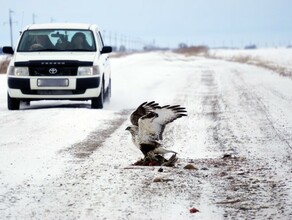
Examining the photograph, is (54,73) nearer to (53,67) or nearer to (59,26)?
(53,67)

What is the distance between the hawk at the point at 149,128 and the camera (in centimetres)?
639

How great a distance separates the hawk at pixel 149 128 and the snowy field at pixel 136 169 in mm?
246

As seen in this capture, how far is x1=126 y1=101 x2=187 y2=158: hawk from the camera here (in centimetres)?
639

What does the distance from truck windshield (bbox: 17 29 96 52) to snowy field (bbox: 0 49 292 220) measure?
1.99 m

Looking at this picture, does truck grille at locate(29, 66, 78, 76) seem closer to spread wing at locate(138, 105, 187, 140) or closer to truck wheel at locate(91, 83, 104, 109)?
truck wheel at locate(91, 83, 104, 109)

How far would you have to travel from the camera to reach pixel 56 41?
13.3 m

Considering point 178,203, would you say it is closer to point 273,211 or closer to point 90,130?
point 273,211

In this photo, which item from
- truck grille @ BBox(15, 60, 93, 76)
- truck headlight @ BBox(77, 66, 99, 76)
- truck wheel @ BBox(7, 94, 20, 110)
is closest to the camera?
truck grille @ BBox(15, 60, 93, 76)

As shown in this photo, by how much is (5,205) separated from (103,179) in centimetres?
119

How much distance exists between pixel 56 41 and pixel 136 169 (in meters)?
7.57

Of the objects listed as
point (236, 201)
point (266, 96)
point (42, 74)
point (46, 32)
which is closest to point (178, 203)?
point (236, 201)

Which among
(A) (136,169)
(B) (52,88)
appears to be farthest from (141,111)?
(B) (52,88)

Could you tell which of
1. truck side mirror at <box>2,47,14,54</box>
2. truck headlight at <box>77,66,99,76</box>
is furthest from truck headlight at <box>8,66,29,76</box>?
truck headlight at <box>77,66,99,76</box>

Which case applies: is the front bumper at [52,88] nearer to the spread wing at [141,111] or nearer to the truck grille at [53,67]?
the truck grille at [53,67]
